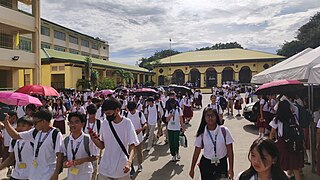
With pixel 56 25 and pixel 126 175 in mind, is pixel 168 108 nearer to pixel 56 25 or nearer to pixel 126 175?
pixel 126 175

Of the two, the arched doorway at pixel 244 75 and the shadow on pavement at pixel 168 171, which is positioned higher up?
the arched doorway at pixel 244 75

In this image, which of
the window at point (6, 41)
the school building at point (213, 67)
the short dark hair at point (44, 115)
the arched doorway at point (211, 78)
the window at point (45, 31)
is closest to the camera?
the short dark hair at point (44, 115)

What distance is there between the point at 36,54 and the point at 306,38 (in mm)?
45536

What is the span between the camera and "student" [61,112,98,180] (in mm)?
3508

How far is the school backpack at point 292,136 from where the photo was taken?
494 centimetres

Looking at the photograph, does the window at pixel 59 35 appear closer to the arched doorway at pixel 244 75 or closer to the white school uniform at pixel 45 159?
the arched doorway at pixel 244 75

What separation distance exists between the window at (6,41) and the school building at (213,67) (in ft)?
106

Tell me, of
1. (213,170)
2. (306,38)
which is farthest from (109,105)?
(306,38)

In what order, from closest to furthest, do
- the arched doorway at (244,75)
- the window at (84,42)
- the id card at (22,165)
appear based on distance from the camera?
1. the id card at (22,165)
2. the window at (84,42)
3. the arched doorway at (244,75)

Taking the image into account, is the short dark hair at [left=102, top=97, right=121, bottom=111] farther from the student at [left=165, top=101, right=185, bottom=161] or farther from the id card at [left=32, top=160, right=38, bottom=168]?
the student at [left=165, top=101, right=185, bottom=161]

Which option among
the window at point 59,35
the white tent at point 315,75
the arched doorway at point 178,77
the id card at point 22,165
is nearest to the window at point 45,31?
the window at point 59,35

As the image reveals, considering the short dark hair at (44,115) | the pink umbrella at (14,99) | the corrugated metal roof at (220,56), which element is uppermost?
the corrugated metal roof at (220,56)

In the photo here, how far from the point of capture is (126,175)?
343cm

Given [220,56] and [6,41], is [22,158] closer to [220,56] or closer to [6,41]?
[6,41]
